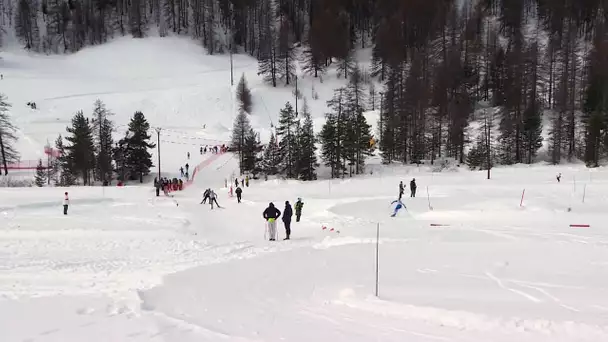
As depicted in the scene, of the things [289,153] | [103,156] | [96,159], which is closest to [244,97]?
[289,153]

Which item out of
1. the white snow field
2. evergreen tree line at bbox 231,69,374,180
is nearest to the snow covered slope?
evergreen tree line at bbox 231,69,374,180

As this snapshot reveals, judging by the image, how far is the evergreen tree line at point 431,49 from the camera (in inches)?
2163

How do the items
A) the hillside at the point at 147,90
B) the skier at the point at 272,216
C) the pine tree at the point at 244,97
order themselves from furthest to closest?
1. the pine tree at the point at 244,97
2. the hillside at the point at 147,90
3. the skier at the point at 272,216

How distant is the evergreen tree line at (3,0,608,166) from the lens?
180ft

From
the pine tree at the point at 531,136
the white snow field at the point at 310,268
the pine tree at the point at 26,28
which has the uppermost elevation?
the pine tree at the point at 26,28

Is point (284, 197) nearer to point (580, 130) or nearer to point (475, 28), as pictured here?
point (580, 130)

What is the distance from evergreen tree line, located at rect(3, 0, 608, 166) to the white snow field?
22270mm

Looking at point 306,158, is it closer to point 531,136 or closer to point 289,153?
point 289,153

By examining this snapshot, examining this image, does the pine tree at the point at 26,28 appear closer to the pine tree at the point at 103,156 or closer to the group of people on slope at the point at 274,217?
the pine tree at the point at 103,156

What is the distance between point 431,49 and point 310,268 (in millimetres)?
79765

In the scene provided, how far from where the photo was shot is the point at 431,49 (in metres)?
83.8

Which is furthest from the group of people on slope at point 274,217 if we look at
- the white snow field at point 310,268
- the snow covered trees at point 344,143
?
the snow covered trees at point 344,143

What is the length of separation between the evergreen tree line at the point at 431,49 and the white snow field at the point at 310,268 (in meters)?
22.3

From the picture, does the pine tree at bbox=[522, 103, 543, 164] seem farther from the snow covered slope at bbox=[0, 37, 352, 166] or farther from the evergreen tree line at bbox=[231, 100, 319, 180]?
the snow covered slope at bbox=[0, 37, 352, 166]
